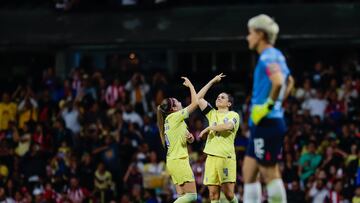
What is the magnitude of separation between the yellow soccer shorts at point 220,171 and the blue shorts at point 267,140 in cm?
448

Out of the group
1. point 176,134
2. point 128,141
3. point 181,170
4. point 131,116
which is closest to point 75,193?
point 128,141

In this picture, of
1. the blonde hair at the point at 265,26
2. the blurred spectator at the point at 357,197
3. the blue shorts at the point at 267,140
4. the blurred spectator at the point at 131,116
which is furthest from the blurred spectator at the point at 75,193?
the blonde hair at the point at 265,26

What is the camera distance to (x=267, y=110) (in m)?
12.2

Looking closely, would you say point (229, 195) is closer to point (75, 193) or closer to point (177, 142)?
point (177, 142)

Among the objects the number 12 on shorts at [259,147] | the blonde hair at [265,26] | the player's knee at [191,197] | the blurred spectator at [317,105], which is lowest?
the player's knee at [191,197]

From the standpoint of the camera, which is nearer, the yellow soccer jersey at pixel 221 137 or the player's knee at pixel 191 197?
the yellow soccer jersey at pixel 221 137

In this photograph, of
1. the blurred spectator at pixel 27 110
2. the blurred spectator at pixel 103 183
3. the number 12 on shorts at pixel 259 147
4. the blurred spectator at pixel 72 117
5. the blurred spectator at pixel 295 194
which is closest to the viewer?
the number 12 on shorts at pixel 259 147

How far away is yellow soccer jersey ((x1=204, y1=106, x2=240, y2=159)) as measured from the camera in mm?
16641

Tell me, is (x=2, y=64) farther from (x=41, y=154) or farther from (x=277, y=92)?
(x=277, y=92)

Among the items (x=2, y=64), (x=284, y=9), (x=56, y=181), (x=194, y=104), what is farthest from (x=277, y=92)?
(x=2, y=64)

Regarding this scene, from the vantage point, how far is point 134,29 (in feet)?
101

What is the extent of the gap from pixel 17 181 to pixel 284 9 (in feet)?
31.0

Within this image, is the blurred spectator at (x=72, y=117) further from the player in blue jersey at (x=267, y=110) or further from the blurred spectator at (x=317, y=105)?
the player in blue jersey at (x=267, y=110)

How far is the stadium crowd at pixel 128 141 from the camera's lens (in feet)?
80.3
